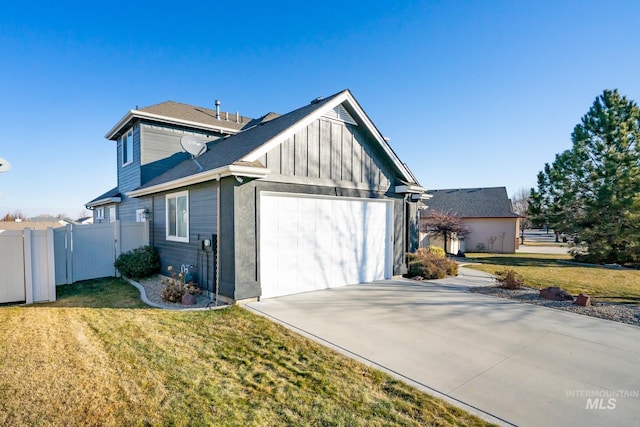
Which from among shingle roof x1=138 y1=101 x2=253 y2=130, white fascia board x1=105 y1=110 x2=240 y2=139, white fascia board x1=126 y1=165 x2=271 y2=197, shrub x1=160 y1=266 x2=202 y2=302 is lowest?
shrub x1=160 y1=266 x2=202 y2=302

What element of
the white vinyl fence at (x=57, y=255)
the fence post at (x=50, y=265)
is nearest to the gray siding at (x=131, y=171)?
the white vinyl fence at (x=57, y=255)

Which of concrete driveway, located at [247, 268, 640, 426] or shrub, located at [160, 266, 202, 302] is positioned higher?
shrub, located at [160, 266, 202, 302]

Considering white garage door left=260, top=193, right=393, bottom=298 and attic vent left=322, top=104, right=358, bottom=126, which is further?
attic vent left=322, top=104, right=358, bottom=126

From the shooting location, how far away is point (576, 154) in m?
18.6

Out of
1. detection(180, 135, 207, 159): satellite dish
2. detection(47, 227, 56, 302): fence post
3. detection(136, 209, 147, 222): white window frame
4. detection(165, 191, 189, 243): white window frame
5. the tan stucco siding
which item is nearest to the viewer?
detection(47, 227, 56, 302): fence post

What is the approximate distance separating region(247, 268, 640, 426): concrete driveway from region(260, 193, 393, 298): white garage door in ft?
2.10

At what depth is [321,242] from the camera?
327 inches

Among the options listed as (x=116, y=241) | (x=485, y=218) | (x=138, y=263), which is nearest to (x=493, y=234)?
(x=485, y=218)

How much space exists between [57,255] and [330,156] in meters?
8.60

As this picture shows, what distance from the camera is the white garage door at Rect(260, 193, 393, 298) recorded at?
7.37 metres

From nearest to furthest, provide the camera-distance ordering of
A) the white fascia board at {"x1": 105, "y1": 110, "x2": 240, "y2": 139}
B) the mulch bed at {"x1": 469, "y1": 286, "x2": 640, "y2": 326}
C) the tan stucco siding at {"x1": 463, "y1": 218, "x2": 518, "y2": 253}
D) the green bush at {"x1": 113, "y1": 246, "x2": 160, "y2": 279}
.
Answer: the mulch bed at {"x1": 469, "y1": 286, "x2": 640, "y2": 326}
the green bush at {"x1": 113, "y1": 246, "x2": 160, "y2": 279}
the white fascia board at {"x1": 105, "y1": 110, "x2": 240, "y2": 139}
the tan stucco siding at {"x1": 463, "y1": 218, "x2": 518, "y2": 253}

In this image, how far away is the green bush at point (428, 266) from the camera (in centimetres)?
1029

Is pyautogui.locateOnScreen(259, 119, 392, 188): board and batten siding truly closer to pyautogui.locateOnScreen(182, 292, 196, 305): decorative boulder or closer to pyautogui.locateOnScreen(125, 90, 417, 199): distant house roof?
pyautogui.locateOnScreen(125, 90, 417, 199): distant house roof

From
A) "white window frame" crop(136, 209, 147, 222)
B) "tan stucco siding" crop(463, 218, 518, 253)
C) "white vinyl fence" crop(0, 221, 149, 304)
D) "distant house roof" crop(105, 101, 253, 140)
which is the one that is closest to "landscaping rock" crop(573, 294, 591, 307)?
"white vinyl fence" crop(0, 221, 149, 304)
